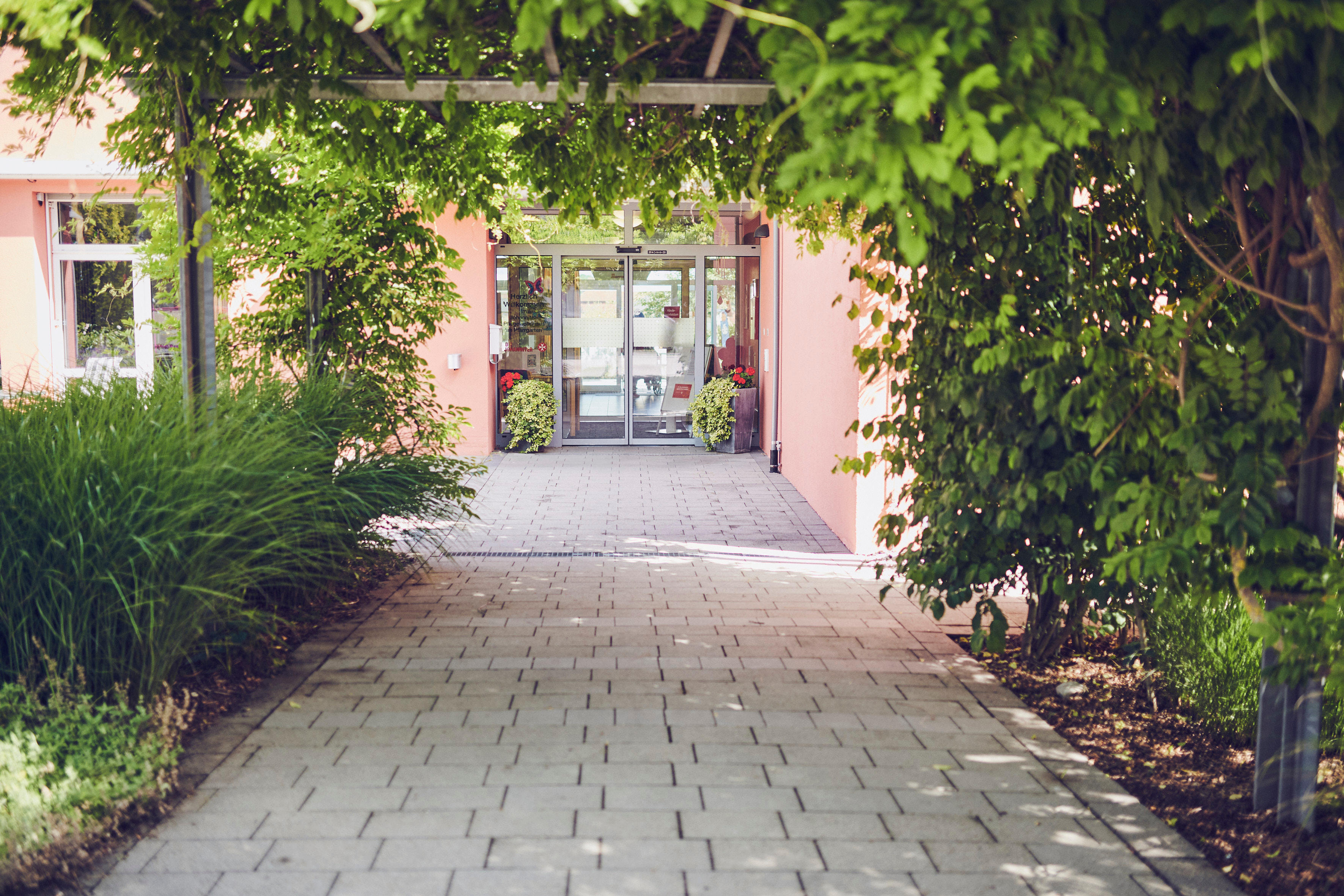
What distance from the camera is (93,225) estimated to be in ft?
43.0

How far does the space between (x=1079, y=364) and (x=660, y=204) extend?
231cm

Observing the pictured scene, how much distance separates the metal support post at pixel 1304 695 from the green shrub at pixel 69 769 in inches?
119

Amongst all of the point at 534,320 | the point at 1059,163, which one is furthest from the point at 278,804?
the point at 534,320

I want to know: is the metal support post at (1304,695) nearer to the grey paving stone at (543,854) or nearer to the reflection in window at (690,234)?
the grey paving stone at (543,854)

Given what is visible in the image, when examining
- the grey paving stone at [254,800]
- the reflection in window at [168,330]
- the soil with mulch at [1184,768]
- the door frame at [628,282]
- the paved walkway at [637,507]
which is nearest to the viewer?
the soil with mulch at [1184,768]

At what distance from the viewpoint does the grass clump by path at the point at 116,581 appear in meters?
2.88

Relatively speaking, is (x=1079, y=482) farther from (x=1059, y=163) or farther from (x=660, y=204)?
(x=660, y=204)

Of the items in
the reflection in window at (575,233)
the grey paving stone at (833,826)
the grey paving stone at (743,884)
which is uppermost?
the reflection in window at (575,233)

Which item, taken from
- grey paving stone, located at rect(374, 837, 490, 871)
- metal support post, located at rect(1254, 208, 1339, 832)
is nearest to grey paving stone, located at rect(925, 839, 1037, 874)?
metal support post, located at rect(1254, 208, 1339, 832)

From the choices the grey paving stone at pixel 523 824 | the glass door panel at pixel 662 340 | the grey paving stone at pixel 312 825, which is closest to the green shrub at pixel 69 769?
the grey paving stone at pixel 312 825

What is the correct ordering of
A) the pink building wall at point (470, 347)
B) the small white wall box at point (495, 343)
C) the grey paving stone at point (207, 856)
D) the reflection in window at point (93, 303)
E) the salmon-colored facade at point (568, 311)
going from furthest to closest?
the reflection in window at point (93, 303) < the small white wall box at point (495, 343) < the pink building wall at point (470, 347) < the salmon-colored facade at point (568, 311) < the grey paving stone at point (207, 856)

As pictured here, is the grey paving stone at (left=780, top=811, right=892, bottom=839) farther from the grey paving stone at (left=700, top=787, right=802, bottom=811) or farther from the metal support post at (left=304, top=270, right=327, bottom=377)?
the metal support post at (left=304, top=270, right=327, bottom=377)

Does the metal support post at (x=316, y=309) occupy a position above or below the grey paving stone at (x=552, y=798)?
above

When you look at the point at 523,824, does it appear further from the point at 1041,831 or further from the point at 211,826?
the point at 1041,831
